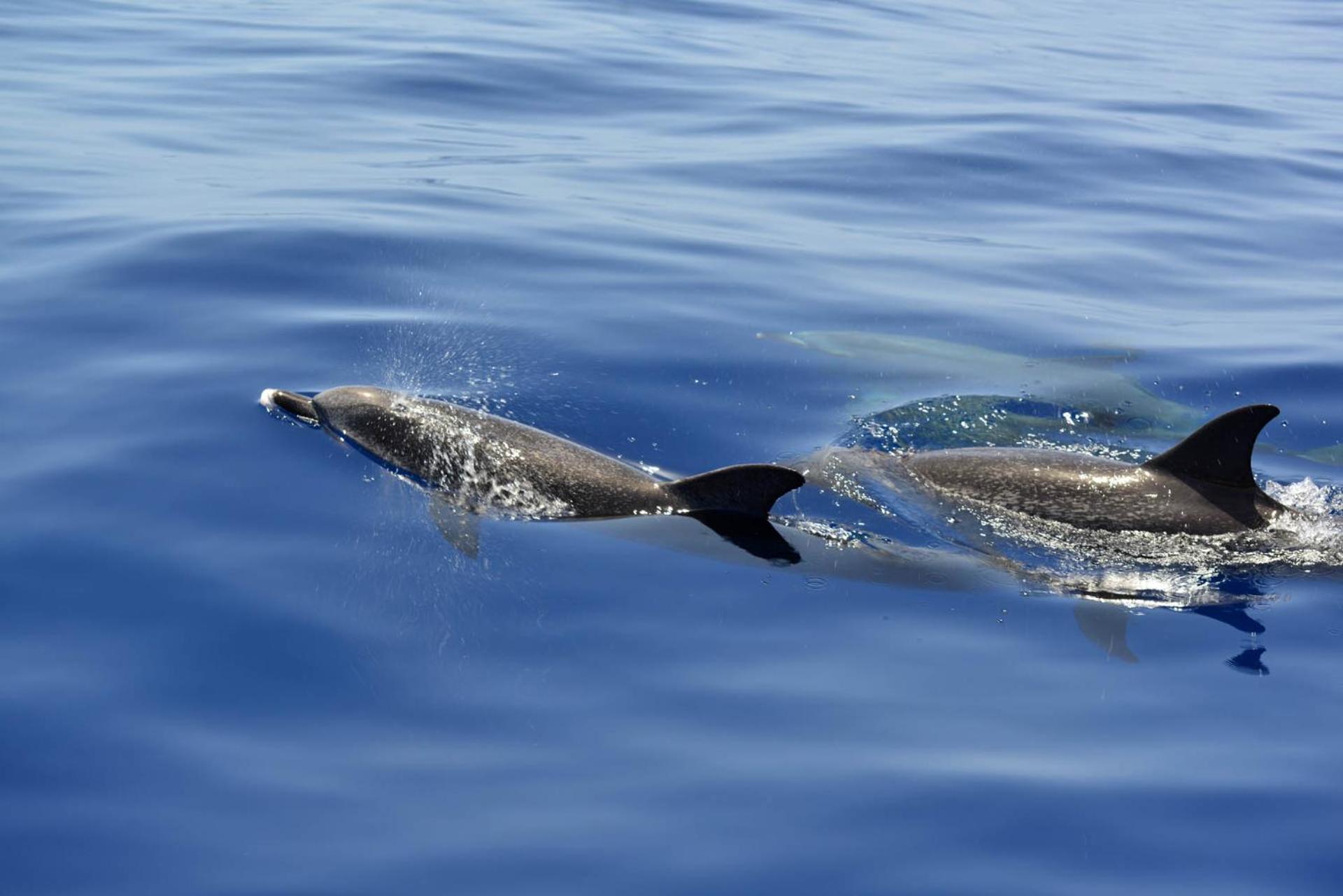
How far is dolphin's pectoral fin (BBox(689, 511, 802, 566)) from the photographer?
7598mm

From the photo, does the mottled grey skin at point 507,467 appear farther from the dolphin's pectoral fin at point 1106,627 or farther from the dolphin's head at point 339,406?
the dolphin's pectoral fin at point 1106,627

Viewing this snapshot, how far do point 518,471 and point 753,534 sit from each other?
4.56ft

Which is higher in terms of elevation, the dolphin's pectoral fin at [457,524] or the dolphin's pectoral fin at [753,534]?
the dolphin's pectoral fin at [753,534]

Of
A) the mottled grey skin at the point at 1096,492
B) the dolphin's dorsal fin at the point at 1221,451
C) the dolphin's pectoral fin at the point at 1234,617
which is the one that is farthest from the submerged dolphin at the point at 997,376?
the dolphin's pectoral fin at the point at 1234,617

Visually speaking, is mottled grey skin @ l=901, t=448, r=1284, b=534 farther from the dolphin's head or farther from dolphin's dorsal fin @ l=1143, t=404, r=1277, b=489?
the dolphin's head

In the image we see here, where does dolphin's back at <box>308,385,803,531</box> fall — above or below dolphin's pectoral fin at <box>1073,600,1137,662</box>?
above

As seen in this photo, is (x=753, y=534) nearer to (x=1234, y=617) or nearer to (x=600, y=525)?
(x=600, y=525)

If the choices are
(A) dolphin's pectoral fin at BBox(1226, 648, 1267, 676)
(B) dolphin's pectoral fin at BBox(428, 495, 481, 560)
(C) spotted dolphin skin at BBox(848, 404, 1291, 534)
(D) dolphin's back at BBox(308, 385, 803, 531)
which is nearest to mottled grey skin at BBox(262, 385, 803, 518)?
(D) dolphin's back at BBox(308, 385, 803, 531)

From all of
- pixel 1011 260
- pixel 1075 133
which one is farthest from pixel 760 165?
pixel 1075 133

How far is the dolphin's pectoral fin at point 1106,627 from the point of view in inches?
264

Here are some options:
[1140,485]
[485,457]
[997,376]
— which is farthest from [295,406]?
[997,376]

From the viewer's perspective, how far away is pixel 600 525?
7883 mm

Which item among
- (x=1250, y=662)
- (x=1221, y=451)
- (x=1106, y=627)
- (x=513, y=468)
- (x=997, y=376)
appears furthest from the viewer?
(x=997, y=376)

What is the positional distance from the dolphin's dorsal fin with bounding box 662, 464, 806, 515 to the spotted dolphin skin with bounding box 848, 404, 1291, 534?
149 centimetres
